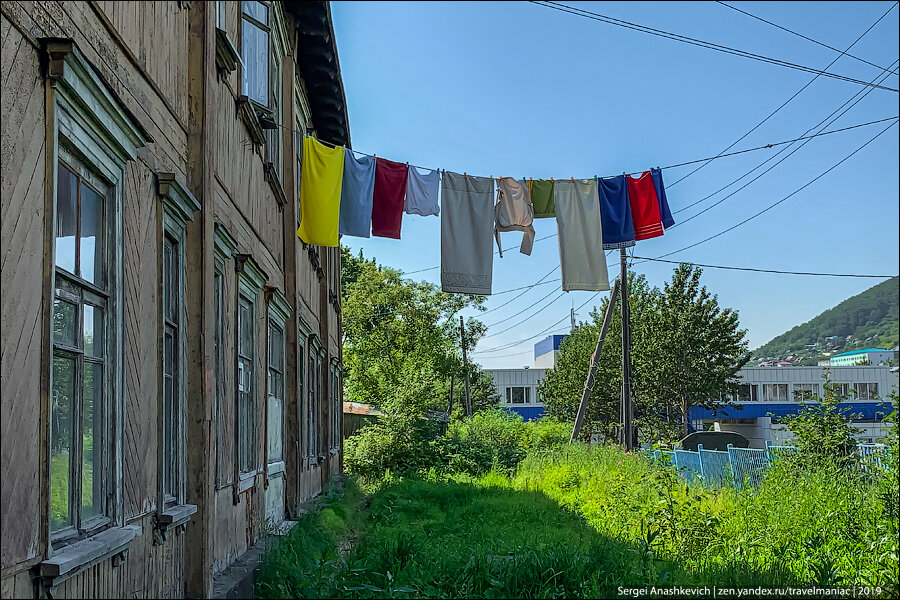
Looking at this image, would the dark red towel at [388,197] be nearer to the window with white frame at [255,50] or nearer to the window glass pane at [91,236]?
the window with white frame at [255,50]

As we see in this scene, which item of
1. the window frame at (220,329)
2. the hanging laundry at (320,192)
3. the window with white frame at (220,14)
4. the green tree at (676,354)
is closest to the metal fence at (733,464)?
the hanging laundry at (320,192)

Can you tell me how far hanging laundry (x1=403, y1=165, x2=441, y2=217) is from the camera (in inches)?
436

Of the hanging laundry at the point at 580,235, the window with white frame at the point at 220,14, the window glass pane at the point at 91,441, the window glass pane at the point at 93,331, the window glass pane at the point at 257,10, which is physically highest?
the window glass pane at the point at 257,10

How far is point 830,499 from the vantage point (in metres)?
9.50

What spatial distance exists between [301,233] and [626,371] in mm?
15826

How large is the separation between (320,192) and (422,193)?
1265 millimetres

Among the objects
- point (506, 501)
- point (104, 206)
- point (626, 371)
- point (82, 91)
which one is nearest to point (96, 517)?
point (104, 206)

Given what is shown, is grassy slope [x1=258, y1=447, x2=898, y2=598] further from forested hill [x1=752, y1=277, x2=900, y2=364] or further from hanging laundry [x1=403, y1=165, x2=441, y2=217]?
forested hill [x1=752, y1=277, x2=900, y2=364]

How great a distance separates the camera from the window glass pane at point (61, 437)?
12.8 ft

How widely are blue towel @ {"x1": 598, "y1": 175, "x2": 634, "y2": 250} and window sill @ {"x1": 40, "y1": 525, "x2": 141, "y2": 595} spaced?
798 cm

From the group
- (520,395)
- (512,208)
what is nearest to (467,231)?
(512,208)

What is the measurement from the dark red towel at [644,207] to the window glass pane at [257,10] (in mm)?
4925

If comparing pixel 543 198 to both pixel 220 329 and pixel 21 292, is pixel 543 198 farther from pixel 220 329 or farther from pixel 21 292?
pixel 21 292

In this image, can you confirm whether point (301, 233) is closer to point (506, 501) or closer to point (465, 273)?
point (465, 273)
